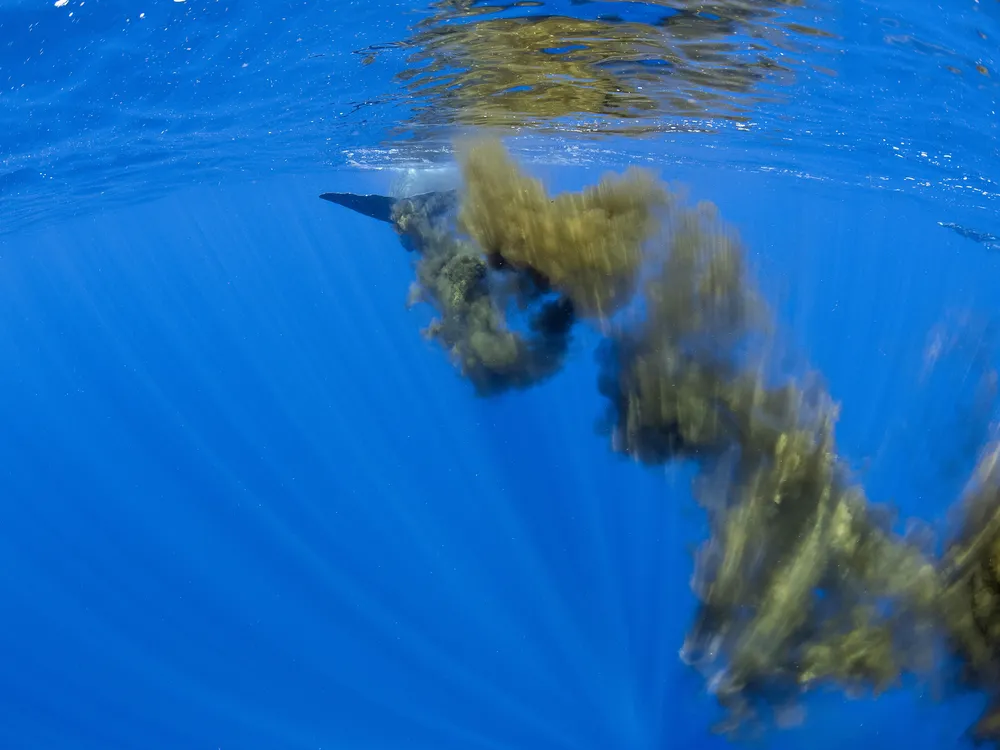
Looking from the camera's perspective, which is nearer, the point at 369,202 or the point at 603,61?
the point at 603,61

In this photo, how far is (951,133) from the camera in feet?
29.1

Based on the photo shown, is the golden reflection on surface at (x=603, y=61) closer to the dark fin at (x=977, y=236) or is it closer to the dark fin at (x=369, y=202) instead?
the dark fin at (x=369, y=202)

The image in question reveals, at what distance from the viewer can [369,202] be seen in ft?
34.8

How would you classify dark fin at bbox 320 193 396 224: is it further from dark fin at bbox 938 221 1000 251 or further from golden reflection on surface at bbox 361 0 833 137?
dark fin at bbox 938 221 1000 251

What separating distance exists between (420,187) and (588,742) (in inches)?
303

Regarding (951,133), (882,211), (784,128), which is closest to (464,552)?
(784,128)

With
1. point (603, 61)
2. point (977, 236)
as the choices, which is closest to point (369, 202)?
point (603, 61)

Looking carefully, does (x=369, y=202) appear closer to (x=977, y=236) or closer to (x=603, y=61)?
(x=603, y=61)

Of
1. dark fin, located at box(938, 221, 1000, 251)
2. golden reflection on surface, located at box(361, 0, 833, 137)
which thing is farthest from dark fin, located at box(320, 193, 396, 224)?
dark fin, located at box(938, 221, 1000, 251)

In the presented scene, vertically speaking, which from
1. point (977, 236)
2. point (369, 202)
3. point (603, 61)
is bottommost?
point (977, 236)

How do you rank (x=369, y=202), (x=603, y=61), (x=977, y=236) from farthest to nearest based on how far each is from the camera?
(x=977, y=236)
(x=369, y=202)
(x=603, y=61)

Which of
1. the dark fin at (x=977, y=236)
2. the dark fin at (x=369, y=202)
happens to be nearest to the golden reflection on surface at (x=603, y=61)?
the dark fin at (x=369, y=202)

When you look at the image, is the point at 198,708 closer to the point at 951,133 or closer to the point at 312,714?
the point at 312,714

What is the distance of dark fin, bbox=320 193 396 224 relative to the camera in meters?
10.3
